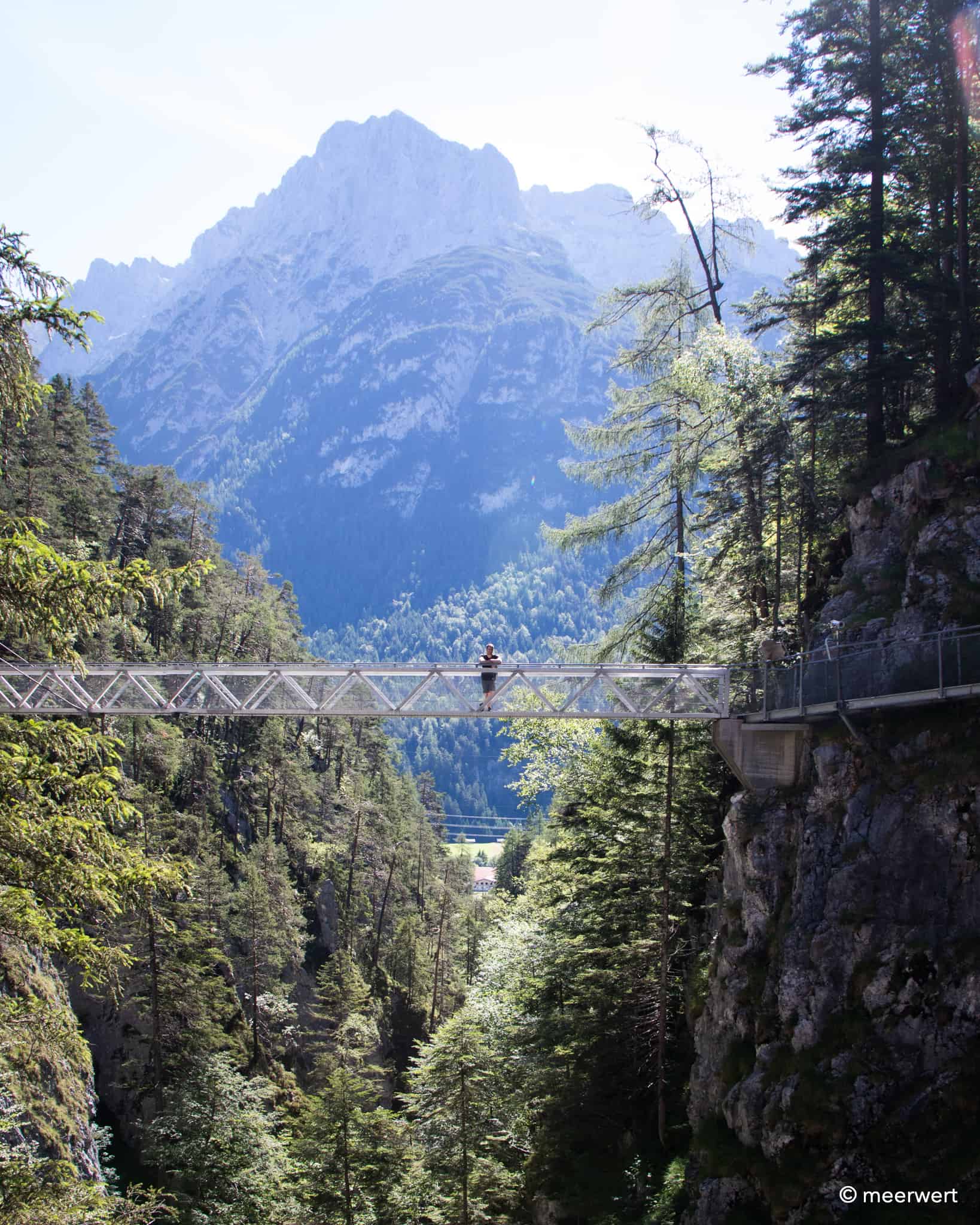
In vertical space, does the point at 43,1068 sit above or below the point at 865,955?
→ below

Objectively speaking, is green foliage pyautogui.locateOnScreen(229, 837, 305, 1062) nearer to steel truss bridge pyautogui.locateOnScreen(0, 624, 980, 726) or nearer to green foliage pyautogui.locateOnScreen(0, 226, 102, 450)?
steel truss bridge pyautogui.locateOnScreen(0, 624, 980, 726)

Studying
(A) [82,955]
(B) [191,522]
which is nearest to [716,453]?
(A) [82,955]

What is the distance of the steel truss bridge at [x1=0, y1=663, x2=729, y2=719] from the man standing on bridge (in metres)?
0.11

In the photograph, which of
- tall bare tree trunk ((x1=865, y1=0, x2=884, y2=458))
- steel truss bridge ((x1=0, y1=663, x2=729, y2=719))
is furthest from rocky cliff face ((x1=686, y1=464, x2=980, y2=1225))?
tall bare tree trunk ((x1=865, y1=0, x2=884, y2=458))

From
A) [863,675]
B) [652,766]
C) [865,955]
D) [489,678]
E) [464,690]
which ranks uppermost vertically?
[489,678]

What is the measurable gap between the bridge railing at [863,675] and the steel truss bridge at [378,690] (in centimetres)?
81

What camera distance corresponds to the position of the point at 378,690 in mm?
21250

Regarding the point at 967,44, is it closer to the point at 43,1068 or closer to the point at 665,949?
the point at 665,949

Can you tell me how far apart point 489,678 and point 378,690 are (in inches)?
103

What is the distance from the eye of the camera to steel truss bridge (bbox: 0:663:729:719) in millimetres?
19781

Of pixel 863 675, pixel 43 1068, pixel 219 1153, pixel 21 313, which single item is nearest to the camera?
pixel 21 313

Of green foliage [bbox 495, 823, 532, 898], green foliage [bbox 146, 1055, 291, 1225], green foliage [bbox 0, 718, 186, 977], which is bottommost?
green foliage [bbox 146, 1055, 291, 1225]

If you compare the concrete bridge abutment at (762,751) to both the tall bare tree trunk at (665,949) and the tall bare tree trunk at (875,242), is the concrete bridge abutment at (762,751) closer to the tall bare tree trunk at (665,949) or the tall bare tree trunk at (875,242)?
the tall bare tree trunk at (665,949)

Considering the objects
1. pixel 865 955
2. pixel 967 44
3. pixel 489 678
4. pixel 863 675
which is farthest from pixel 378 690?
pixel 967 44
